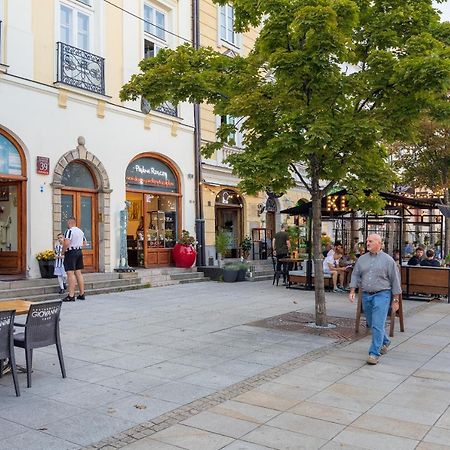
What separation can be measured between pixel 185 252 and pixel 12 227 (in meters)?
5.43

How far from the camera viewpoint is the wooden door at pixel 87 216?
45.6ft

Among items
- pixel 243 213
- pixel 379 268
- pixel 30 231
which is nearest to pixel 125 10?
pixel 30 231

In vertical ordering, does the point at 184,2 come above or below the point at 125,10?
above

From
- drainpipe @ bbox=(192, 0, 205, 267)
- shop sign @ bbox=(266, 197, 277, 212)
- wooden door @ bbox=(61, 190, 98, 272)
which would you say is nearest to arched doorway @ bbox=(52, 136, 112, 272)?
wooden door @ bbox=(61, 190, 98, 272)

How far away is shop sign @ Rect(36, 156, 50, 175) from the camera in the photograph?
1267 centimetres

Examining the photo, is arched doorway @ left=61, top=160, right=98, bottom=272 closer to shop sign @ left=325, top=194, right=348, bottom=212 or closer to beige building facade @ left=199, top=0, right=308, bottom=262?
beige building facade @ left=199, top=0, right=308, bottom=262

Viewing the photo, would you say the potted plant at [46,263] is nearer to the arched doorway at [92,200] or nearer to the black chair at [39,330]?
the arched doorway at [92,200]

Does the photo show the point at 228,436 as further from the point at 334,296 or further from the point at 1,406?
the point at 334,296

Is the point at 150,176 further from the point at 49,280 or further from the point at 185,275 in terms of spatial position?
the point at 49,280

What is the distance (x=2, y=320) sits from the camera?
5.04 m

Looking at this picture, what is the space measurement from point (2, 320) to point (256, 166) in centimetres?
420

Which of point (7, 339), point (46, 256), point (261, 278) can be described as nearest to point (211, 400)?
point (7, 339)

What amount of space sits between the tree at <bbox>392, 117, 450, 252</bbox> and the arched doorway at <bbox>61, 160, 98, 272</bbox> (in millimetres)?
12203

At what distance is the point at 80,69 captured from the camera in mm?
13961
